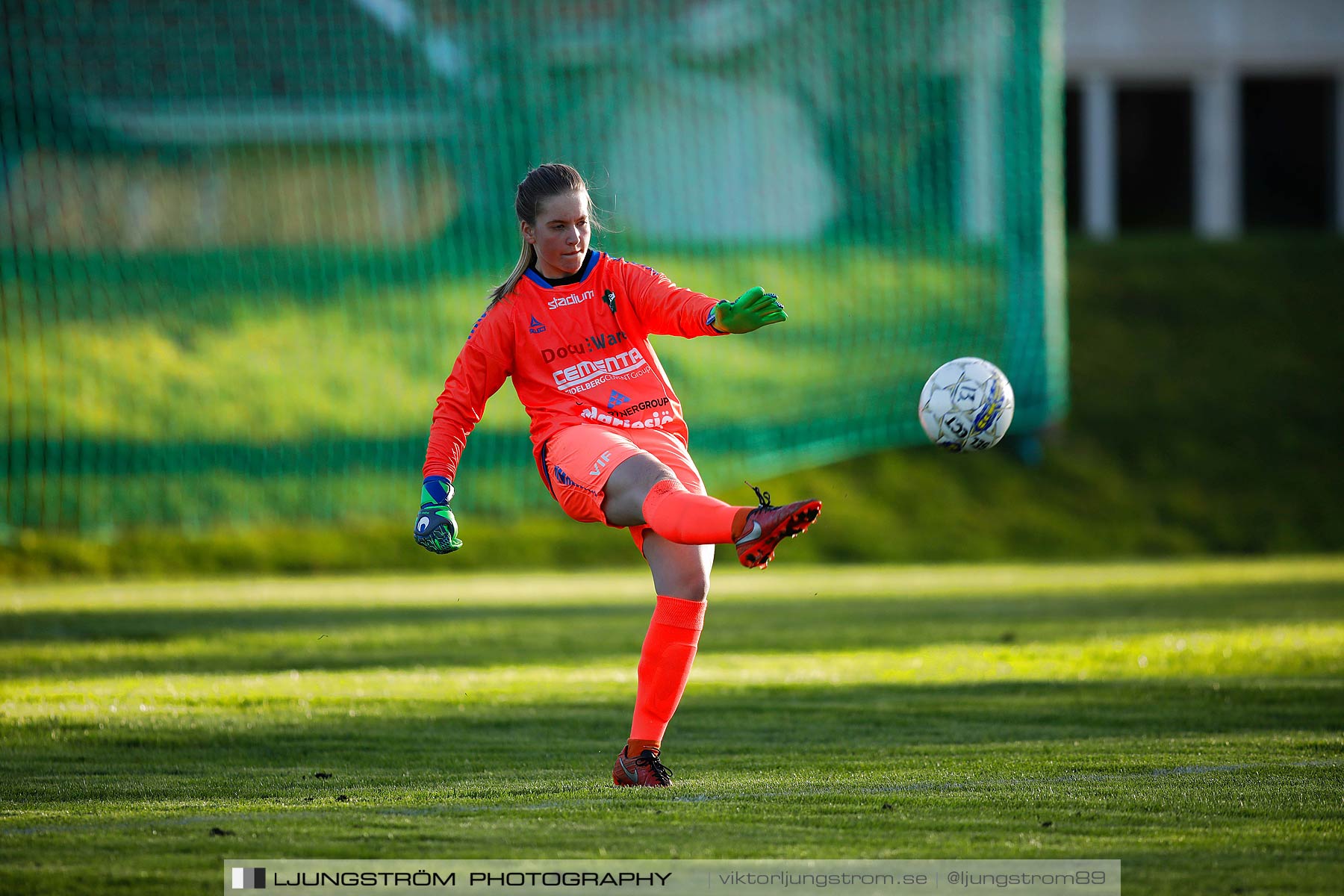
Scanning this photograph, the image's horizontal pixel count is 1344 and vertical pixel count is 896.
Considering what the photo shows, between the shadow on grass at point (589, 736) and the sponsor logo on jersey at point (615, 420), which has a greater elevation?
the sponsor logo on jersey at point (615, 420)

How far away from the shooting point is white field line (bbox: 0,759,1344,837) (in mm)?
4781

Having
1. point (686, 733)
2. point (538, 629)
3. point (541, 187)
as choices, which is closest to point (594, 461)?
point (541, 187)

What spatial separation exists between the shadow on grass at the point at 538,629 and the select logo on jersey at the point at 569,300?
3941 mm

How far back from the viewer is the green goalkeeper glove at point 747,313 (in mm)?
5633

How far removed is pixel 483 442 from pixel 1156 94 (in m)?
22.1

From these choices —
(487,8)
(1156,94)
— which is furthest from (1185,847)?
(1156,94)

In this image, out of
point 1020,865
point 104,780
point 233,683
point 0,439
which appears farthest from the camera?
point 0,439

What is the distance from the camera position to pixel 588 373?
588 cm

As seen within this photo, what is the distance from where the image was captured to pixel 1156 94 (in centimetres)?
3288

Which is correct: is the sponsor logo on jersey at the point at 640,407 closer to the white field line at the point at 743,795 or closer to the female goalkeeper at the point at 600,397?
the female goalkeeper at the point at 600,397

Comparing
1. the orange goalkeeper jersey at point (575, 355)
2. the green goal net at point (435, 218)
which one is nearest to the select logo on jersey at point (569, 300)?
the orange goalkeeper jersey at point (575, 355)

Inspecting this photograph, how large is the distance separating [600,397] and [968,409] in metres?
1.69

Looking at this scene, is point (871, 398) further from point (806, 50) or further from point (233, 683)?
point (233, 683)

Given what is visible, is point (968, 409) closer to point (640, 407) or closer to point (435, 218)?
point (640, 407)
